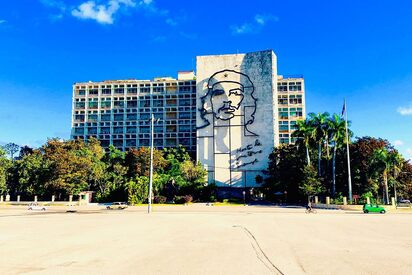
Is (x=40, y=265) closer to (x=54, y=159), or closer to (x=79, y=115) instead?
(x=54, y=159)

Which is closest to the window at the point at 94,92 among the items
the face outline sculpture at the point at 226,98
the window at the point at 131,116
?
the window at the point at 131,116

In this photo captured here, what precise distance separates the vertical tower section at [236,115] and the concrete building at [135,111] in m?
23.4

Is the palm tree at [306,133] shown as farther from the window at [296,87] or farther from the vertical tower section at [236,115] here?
the window at [296,87]

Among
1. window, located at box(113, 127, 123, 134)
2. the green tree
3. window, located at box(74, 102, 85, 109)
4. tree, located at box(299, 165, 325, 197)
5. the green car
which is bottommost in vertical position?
the green car

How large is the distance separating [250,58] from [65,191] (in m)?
54.1

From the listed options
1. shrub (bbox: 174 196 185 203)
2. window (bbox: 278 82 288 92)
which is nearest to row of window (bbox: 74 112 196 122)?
window (bbox: 278 82 288 92)

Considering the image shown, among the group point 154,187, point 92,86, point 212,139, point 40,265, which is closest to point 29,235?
point 40,265

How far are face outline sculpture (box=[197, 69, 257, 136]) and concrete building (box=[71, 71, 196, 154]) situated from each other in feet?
76.6

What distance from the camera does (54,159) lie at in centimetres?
7038

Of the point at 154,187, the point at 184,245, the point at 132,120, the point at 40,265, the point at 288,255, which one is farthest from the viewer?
the point at 132,120

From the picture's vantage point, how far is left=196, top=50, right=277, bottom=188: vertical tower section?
85062 millimetres

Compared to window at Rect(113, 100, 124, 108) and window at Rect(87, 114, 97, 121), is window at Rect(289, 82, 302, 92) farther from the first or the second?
window at Rect(87, 114, 97, 121)

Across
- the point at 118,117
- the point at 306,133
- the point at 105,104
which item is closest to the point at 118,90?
the point at 105,104

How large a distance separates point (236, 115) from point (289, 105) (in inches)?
1046
